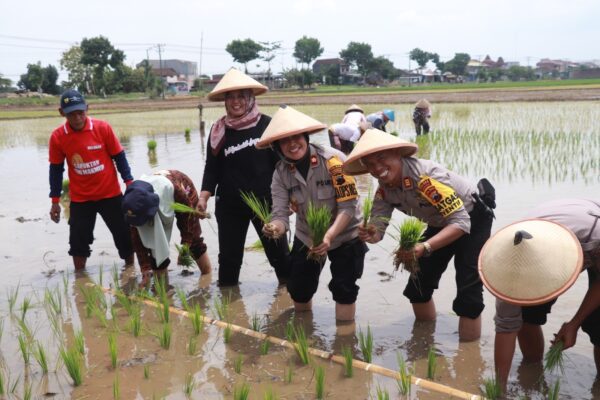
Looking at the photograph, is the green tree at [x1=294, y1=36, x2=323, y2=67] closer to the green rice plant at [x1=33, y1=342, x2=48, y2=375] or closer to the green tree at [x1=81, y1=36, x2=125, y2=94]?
the green tree at [x1=81, y1=36, x2=125, y2=94]

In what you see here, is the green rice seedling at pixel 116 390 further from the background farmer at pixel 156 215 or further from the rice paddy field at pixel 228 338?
the background farmer at pixel 156 215

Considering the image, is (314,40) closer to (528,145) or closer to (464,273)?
(528,145)

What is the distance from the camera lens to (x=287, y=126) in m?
3.30

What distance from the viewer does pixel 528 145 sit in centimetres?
1032

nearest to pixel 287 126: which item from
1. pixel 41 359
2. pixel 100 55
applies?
pixel 41 359

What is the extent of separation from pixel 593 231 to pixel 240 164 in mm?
2408

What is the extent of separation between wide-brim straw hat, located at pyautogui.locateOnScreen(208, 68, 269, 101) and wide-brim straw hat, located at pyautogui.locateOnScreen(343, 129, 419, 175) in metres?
1.14

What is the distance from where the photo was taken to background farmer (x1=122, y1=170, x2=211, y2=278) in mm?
4004

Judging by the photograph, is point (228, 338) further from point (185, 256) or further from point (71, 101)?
point (71, 101)

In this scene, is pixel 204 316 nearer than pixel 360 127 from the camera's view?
Yes

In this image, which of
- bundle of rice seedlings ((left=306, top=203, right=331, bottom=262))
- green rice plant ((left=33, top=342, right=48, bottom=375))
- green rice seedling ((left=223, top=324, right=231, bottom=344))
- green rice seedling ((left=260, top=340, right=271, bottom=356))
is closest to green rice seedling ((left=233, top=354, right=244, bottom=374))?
green rice seedling ((left=260, top=340, right=271, bottom=356))

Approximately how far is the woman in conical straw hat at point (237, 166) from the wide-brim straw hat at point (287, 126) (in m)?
0.70

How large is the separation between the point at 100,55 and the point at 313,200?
186ft

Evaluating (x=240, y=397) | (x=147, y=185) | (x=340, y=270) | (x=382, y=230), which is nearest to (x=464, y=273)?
(x=382, y=230)
